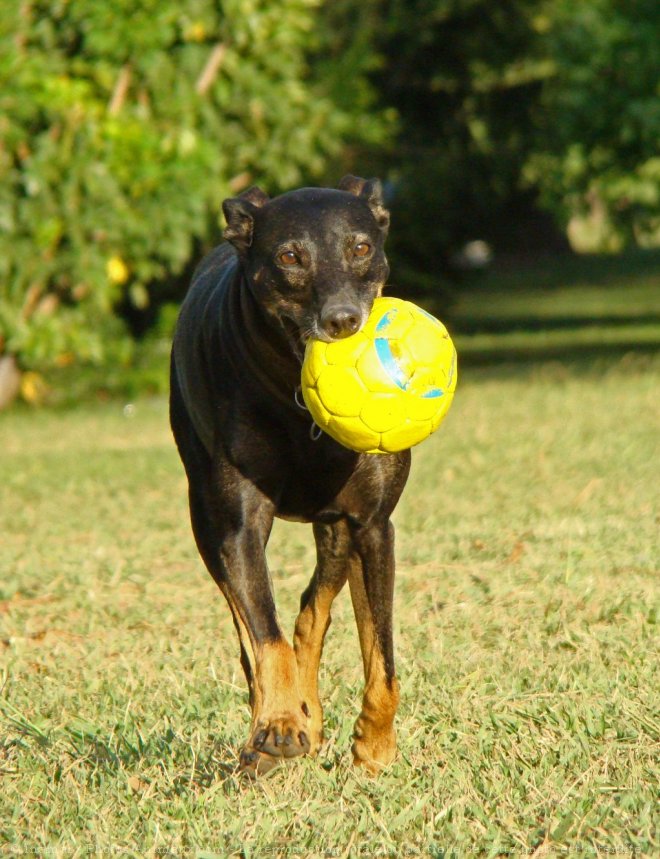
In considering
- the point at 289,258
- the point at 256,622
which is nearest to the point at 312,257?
the point at 289,258

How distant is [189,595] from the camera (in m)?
6.48

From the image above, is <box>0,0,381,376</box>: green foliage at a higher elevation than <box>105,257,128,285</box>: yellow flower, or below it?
higher

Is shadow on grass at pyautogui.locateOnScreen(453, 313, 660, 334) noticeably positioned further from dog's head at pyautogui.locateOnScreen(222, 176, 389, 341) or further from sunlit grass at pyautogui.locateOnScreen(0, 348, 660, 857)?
dog's head at pyautogui.locateOnScreen(222, 176, 389, 341)

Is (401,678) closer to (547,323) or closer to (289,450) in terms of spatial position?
(289,450)

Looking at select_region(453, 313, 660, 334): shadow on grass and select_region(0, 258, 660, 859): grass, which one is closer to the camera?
select_region(0, 258, 660, 859): grass

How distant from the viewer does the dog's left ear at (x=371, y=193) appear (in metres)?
4.57

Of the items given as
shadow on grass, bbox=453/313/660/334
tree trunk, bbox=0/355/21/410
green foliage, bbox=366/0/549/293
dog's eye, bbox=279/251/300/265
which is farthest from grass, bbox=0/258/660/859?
shadow on grass, bbox=453/313/660/334

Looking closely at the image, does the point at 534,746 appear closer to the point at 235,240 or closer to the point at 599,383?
the point at 235,240

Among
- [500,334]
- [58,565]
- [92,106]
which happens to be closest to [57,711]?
[58,565]

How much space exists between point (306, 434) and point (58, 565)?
320cm

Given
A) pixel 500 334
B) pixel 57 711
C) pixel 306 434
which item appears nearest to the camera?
pixel 306 434

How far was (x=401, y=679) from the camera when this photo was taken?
4824mm

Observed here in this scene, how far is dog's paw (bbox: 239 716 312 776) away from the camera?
385 centimetres

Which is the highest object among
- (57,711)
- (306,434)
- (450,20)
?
(306,434)
